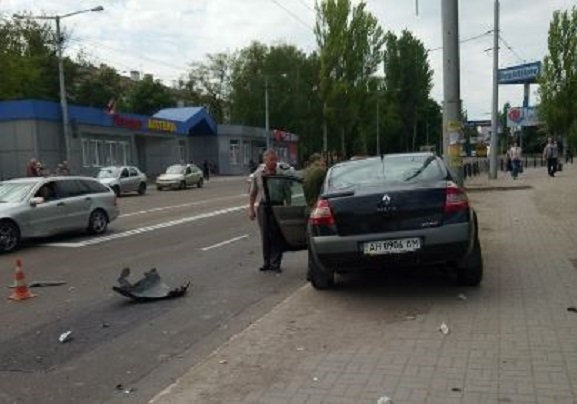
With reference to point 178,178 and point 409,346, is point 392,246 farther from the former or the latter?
point 178,178

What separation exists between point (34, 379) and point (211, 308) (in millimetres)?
2664

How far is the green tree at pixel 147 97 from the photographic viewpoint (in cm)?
8388

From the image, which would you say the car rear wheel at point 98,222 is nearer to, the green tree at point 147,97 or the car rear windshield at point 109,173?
the car rear windshield at point 109,173

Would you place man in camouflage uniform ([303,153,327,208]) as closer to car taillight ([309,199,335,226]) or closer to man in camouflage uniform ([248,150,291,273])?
man in camouflage uniform ([248,150,291,273])

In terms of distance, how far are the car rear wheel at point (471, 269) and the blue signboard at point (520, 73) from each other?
62.2 meters

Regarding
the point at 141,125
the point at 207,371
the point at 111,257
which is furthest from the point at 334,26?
the point at 207,371

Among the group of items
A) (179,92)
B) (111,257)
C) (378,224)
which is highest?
(179,92)

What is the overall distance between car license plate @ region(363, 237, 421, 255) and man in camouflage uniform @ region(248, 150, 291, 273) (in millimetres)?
2698

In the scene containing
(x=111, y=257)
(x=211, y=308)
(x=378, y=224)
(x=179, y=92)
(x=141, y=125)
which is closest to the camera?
(x=378, y=224)

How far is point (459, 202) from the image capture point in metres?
7.86

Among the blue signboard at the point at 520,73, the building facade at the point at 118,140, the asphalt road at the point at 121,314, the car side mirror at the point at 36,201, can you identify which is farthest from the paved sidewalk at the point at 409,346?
the blue signboard at the point at 520,73

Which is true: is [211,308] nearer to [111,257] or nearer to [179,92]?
[111,257]

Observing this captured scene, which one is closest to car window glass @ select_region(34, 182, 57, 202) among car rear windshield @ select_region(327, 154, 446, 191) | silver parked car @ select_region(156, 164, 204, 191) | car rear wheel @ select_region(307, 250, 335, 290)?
car rear windshield @ select_region(327, 154, 446, 191)

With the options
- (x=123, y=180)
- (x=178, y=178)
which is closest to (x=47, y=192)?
(x=123, y=180)
